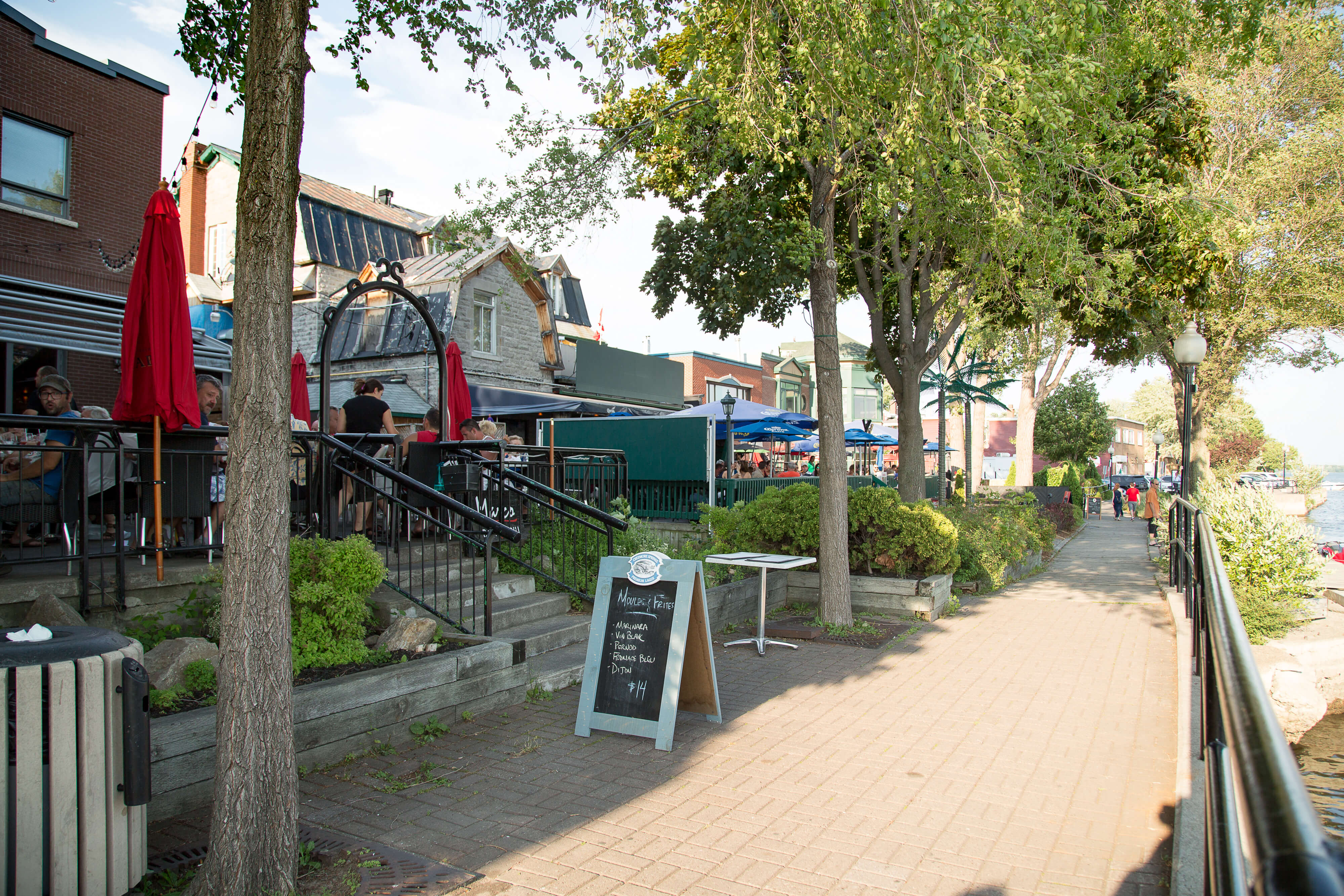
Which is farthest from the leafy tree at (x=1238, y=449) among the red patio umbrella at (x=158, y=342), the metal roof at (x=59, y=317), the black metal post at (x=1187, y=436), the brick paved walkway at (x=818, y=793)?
the red patio umbrella at (x=158, y=342)

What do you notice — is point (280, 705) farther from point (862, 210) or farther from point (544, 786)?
point (862, 210)

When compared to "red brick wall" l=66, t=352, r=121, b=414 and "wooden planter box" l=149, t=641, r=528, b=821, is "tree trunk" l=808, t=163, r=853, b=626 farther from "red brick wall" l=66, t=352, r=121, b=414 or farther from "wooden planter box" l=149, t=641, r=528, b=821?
"red brick wall" l=66, t=352, r=121, b=414

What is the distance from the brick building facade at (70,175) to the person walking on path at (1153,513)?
20.3 m

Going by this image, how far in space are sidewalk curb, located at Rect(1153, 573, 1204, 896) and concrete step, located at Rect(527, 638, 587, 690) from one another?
3.82 meters

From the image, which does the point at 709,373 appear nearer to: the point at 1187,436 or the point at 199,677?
the point at 1187,436

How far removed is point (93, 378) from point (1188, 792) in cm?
1523

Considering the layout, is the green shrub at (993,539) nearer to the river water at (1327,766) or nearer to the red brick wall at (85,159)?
the river water at (1327,766)

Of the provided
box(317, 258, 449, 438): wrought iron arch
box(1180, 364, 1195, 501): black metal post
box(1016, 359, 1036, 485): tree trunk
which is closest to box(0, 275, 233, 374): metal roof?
box(317, 258, 449, 438): wrought iron arch

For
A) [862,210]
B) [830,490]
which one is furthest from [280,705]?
[862,210]

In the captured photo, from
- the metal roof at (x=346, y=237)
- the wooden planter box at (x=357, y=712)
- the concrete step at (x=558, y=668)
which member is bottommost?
the concrete step at (x=558, y=668)

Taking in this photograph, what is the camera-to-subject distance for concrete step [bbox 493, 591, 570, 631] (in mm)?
7059

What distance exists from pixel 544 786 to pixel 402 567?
3545 millimetres

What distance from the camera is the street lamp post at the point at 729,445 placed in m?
15.3

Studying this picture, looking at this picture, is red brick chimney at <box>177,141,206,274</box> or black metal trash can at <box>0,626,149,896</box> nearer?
black metal trash can at <box>0,626,149,896</box>
